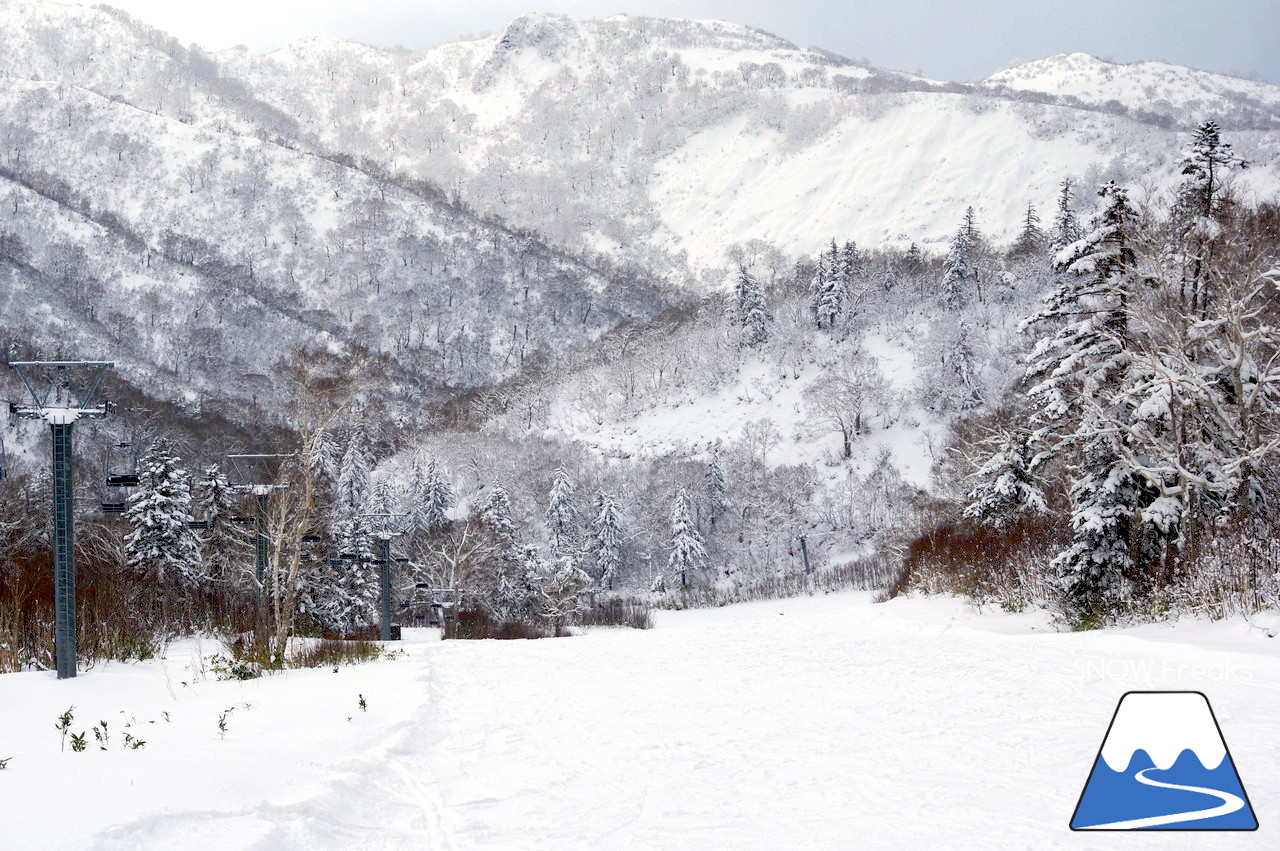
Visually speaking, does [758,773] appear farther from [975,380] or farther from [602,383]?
[602,383]

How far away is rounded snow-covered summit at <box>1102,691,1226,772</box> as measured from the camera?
413 centimetres

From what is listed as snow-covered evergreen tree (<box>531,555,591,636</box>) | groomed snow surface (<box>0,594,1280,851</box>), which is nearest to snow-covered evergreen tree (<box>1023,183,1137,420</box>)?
groomed snow surface (<box>0,594,1280,851</box>)

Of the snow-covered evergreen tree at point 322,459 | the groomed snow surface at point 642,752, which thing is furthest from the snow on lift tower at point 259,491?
the groomed snow surface at point 642,752

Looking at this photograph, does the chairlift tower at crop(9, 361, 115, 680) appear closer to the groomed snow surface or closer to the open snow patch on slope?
the groomed snow surface

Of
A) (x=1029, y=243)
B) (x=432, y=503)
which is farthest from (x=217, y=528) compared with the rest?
(x=1029, y=243)

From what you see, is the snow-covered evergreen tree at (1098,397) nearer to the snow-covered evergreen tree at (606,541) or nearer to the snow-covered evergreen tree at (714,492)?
the snow-covered evergreen tree at (606,541)

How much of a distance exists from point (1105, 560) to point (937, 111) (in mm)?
206386

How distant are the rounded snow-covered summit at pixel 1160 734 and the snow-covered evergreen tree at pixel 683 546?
64.1 meters

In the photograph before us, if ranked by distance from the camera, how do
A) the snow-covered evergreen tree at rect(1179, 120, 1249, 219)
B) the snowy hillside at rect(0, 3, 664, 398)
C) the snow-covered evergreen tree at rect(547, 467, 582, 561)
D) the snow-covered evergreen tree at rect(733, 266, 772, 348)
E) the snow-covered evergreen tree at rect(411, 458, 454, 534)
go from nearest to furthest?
the snow-covered evergreen tree at rect(1179, 120, 1249, 219) → the snow-covered evergreen tree at rect(547, 467, 582, 561) → the snow-covered evergreen tree at rect(411, 458, 454, 534) → the snow-covered evergreen tree at rect(733, 266, 772, 348) → the snowy hillside at rect(0, 3, 664, 398)

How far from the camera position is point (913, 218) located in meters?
157

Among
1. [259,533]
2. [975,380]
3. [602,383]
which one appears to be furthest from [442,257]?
[259,533]

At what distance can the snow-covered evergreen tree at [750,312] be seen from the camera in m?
98.8

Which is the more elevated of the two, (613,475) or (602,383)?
(602,383)

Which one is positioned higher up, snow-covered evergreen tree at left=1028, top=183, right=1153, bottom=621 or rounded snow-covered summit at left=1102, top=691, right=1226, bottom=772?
snow-covered evergreen tree at left=1028, top=183, right=1153, bottom=621
